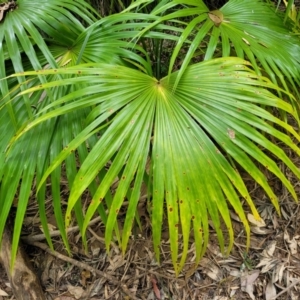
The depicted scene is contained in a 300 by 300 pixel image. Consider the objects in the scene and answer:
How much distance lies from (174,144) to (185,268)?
2.21 feet

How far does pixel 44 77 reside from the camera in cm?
119

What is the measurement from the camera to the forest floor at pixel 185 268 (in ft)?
4.82

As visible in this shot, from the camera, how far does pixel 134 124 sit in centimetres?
108

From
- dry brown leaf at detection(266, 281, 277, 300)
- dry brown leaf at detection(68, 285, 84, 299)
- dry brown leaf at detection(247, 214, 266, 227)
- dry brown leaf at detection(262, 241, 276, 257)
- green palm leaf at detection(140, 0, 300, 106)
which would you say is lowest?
dry brown leaf at detection(68, 285, 84, 299)

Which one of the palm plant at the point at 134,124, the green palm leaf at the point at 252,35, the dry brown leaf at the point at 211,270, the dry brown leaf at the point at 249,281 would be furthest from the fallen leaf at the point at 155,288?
the green palm leaf at the point at 252,35

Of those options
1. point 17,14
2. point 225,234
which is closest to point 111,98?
point 17,14

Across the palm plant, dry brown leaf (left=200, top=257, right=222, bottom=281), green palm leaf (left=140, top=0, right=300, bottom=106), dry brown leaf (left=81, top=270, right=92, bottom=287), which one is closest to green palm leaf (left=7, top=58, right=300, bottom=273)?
the palm plant

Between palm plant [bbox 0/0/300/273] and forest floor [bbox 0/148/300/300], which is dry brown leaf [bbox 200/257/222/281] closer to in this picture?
forest floor [bbox 0/148/300/300]

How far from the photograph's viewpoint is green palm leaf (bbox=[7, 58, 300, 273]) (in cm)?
104

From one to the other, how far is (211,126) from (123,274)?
2.63 ft

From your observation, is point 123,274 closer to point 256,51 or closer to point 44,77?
point 44,77

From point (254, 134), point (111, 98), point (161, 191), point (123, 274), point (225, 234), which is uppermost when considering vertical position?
point (111, 98)

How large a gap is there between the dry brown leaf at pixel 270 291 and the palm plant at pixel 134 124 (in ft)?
1.41

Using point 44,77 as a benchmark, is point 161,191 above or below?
below
